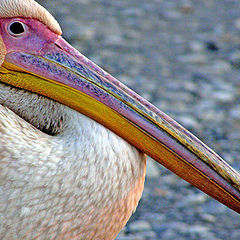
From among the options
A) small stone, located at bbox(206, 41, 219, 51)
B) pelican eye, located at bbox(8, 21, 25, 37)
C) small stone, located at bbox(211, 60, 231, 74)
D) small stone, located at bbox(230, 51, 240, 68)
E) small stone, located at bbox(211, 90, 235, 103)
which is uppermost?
small stone, located at bbox(206, 41, 219, 51)

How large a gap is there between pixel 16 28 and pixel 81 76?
31cm

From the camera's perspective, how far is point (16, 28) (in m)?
2.27

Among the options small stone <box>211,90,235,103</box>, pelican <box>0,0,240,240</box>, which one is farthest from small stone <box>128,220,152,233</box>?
small stone <box>211,90,235,103</box>

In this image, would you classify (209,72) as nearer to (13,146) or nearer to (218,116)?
(218,116)

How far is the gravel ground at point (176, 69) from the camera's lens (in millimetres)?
3545

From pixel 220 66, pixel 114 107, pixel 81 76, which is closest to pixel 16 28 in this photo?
pixel 81 76

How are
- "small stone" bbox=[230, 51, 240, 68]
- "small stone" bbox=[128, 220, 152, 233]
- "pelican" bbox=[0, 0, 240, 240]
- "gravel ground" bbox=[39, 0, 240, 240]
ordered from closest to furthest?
"pelican" bbox=[0, 0, 240, 240] < "small stone" bbox=[128, 220, 152, 233] < "gravel ground" bbox=[39, 0, 240, 240] < "small stone" bbox=[230, 51, 240, 68]

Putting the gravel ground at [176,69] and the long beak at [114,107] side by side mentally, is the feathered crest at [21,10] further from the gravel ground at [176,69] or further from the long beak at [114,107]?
the gravel ground at [176,69]

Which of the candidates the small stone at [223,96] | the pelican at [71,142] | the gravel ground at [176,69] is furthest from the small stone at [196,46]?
the pelican at [71,142]

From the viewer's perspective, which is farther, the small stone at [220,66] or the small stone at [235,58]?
the small stone at [235,58]

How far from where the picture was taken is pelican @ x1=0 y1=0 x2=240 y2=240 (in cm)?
216

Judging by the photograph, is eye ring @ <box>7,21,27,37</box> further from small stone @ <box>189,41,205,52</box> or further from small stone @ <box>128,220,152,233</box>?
small stone @ <box>189,41,205,52</box>

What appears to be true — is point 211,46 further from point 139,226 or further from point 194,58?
point 139,226

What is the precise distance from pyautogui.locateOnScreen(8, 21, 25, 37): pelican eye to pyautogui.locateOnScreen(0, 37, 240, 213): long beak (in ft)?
0.24
